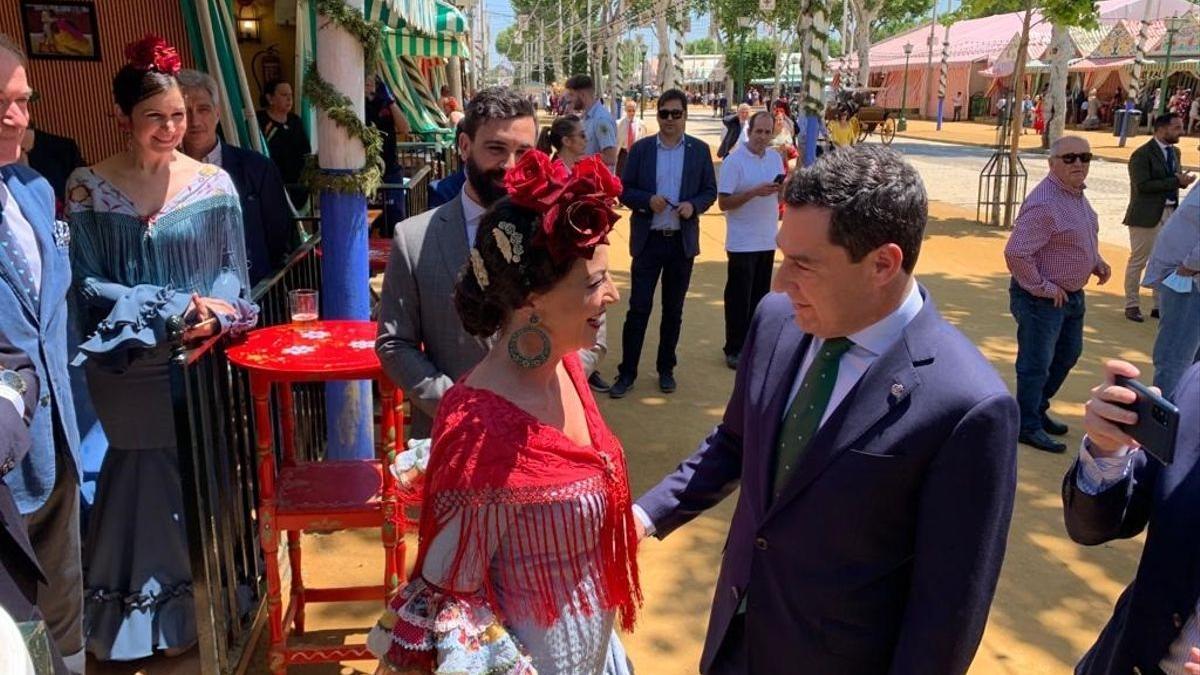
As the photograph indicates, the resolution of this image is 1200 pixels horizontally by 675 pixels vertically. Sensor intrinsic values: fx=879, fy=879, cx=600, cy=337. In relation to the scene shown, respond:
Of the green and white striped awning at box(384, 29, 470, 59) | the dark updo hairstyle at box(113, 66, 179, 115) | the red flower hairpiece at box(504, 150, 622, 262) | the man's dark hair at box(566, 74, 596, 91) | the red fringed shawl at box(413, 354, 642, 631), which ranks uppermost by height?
the green and white striped awning at box(384, 29, 470, 59)

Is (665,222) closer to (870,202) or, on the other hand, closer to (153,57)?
(153,57)

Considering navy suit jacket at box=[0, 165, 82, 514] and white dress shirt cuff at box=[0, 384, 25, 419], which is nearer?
white dress shirt cuff at box=[0, 384, 25, 419]

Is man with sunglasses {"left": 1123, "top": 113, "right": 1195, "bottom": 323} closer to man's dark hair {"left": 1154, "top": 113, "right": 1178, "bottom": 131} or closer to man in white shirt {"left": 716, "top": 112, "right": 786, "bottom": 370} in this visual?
man's dark hair {"left": 1154, "top": 113, "right": 1178, "bottom": 131}

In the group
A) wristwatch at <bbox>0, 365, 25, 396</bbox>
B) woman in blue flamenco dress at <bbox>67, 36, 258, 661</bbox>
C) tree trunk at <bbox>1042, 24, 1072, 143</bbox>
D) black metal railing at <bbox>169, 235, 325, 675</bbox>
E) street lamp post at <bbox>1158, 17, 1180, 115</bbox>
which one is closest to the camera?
wristwatch at <bbox>0, 365, 25, 396</bbox>

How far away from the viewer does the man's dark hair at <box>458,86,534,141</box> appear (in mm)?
3062

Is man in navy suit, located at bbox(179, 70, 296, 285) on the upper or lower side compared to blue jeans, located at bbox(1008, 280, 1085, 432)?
upper

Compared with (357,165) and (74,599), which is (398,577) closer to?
(74,599)

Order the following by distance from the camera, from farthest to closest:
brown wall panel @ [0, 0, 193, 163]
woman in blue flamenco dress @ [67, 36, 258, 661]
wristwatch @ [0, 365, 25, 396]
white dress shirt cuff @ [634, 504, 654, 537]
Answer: brown wall panel @ [0, 0, 193, 163] < woman in blue flamenco dress @ [67, 36, 258, 661] < white dress shirt cuff @ [634, 504, 654, 537] < wristwatch @ [0, 365, 25, 396]

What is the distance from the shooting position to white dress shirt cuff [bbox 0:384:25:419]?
203 centimetres

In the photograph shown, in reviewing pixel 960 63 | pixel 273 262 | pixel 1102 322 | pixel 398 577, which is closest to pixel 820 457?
pixel 398 577

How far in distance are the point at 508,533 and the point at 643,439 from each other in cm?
407

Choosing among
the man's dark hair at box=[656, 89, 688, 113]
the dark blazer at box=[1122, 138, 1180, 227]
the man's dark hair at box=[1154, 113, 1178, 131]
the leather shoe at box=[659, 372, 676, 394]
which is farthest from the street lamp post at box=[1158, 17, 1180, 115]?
the leather shoe at box=[659, 372, 676, 394]

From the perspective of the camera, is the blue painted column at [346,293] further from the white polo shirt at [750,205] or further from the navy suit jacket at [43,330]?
the white polo shirt at [750,205]

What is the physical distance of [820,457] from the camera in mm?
1797
